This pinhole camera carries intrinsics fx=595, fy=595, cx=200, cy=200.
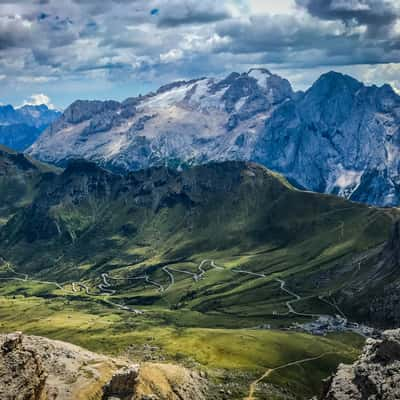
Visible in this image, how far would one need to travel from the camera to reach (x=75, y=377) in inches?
5281

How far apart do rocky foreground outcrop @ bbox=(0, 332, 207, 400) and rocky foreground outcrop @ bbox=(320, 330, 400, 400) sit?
4147 cm

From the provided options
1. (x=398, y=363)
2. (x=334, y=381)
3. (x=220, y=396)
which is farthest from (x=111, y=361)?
(x=398, y=363)

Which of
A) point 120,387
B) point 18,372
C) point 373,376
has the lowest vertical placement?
point 120,387

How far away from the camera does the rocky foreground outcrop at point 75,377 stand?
92250 mm

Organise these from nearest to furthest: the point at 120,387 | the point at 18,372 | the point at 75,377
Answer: the point at 18,372, the point at 120,387, the point at 75,377

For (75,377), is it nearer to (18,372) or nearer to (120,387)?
(120,387)

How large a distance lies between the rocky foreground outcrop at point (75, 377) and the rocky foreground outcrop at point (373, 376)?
4147 cm

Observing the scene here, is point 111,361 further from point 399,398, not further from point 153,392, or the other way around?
point 399,398

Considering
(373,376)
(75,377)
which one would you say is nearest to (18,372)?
(75,377)

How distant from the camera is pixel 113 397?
122688 millimetres

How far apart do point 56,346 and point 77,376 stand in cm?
2300

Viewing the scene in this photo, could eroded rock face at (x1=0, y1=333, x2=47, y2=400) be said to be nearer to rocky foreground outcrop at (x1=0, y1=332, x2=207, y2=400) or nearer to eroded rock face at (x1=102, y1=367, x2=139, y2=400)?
rocky foreground outcrop at (x1=0, y1=332, x2=207, y2=400)

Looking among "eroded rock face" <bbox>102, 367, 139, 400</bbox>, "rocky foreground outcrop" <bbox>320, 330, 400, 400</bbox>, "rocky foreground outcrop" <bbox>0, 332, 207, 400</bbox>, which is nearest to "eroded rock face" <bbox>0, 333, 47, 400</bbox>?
"rocky foreground outcrop" <bbox>0, 332, 207, 400</bbox>

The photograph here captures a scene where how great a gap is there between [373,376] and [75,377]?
67731mm
